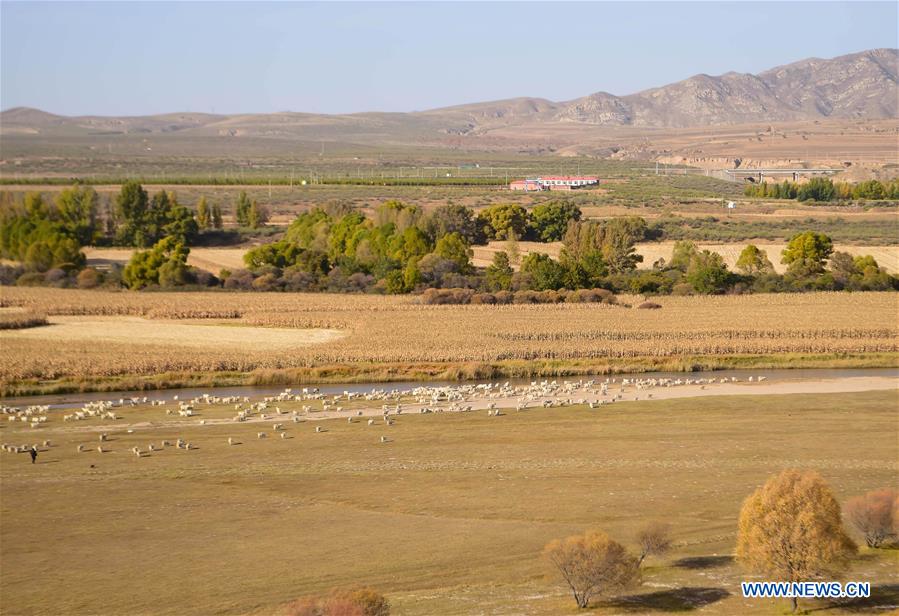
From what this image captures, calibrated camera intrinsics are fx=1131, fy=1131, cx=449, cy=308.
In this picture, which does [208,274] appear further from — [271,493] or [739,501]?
[739,501]

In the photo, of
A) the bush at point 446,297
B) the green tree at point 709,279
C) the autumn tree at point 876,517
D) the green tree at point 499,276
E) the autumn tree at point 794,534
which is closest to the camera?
the autumn tree at point 794,534

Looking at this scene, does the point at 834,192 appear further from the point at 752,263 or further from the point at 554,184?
the point at 752,263

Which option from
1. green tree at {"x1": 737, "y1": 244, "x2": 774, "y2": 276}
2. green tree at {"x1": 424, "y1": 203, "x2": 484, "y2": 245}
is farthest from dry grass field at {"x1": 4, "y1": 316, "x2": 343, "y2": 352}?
green tree at {"x1": 737, "y1": 244, "x2": 774, "y2": 276}

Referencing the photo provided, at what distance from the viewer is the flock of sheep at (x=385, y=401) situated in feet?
102

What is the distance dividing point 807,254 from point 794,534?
4454cm

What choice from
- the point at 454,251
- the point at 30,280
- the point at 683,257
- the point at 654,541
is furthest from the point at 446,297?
the point at 654,541

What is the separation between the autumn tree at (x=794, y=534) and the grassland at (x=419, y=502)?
0.56 m

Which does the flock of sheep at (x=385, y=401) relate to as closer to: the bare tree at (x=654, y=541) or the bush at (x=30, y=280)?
the bare tree at (x=654, y=541)

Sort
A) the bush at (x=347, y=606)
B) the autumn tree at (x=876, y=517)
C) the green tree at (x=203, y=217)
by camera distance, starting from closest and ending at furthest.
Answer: the bush at (x=347, y=606), the autumn tree at (x=876, y=517), the green tree at (x=203, y=217)

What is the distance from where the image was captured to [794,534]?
1723 cm

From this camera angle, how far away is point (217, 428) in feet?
98.5

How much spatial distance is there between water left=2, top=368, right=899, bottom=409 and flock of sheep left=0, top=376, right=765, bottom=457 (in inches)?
24.3

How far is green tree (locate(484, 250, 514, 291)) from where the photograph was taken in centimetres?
5603

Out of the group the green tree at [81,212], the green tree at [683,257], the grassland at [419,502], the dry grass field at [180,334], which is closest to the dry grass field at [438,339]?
the dry grass field at [180,334]
